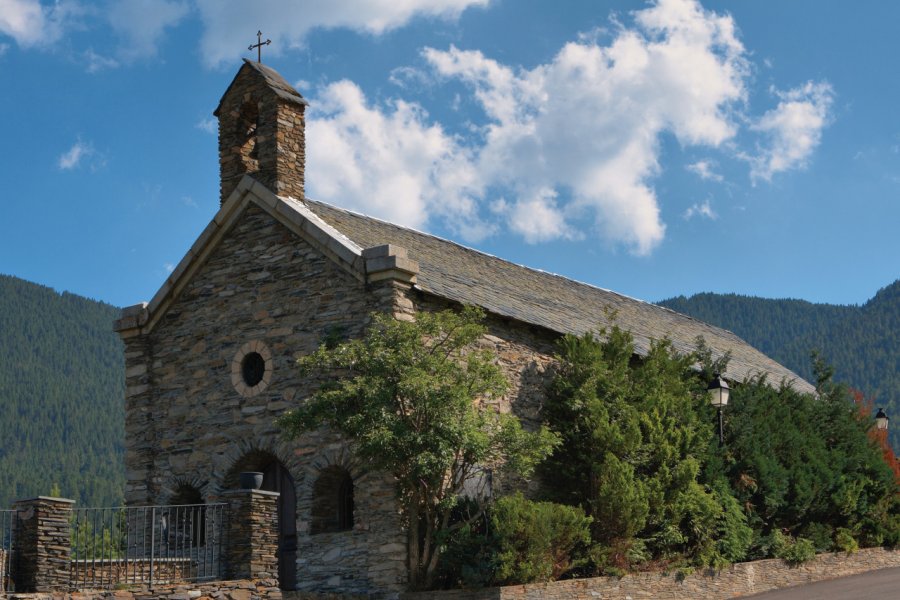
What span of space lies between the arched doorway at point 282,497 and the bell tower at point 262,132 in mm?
4855

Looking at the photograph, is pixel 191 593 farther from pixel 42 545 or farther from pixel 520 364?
pixel 520 364

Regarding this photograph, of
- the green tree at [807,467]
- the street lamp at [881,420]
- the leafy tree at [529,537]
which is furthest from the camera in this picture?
the street lamp at [881,420]

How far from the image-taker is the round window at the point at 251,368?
20484mm

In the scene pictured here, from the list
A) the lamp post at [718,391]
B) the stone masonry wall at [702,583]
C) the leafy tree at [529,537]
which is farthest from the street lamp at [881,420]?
the leafy tree at [529,537]

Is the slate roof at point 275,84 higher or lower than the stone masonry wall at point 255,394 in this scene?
higher

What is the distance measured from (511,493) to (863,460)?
10996mm

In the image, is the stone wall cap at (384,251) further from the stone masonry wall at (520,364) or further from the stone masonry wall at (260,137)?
the stone masonry wall at (260,137)

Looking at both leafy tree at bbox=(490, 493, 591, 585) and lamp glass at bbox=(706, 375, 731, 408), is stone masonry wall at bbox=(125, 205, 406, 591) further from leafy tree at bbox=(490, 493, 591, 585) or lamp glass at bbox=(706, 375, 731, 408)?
lamp glass at bbox=(706, 375, 731, 408)

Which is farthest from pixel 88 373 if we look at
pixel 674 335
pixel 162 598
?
pixel 162 598

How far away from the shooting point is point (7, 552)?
47.5 ft

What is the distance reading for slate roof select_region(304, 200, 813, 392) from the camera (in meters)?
21.7

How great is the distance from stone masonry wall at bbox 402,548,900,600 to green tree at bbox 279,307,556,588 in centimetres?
142

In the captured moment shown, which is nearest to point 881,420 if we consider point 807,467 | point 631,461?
point 807,467

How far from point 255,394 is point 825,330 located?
16747 centimetres
